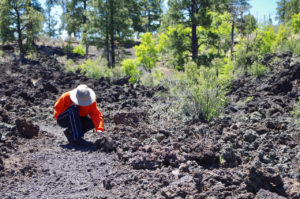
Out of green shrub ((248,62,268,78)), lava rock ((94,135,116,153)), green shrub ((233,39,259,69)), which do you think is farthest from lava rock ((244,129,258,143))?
green shrub ((233,39,259,69))

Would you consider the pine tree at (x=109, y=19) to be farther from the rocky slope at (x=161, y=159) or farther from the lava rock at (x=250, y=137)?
the lava rock at (x=250, y=137)

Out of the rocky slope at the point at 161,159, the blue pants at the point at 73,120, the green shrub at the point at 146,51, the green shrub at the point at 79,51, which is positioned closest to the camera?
the rocky slope at the point at 161,159

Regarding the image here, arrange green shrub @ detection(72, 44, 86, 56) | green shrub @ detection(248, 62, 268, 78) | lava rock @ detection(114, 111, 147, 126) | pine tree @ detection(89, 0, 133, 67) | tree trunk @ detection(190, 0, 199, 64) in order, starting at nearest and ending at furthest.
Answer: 1. lava rock @ detection(114, 111, 147, 126)
2. green shrub @ detection(248, 62, 268, 78)
3. tree trunk @ detection(190, 0, 199, 64)
4. pine tree @ detection(89, 0, 133, 67)
5. green shrub @ detection(72, 44, 86, 56)

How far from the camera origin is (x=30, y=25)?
26.6 m

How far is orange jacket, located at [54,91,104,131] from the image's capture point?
18.1 ft

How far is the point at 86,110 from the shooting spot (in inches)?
221

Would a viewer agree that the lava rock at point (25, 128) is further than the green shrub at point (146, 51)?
No

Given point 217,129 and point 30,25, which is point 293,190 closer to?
point 217,129

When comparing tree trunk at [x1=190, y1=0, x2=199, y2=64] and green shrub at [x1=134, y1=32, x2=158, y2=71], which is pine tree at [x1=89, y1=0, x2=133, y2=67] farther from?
tree trunk at [x1=190, y1=0, x2=199, y2=64]

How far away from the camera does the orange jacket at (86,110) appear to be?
18.1 feet

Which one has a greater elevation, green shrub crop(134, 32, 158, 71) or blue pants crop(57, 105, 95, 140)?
green shrub crop(134, 32, 158, 71)

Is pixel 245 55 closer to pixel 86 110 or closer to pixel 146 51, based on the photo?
pixel 146 51

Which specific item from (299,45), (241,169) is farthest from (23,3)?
(241,169)

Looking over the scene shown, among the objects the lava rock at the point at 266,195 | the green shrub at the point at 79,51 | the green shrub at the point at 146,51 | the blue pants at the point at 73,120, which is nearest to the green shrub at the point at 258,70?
the green shrub at the point at 146,51
